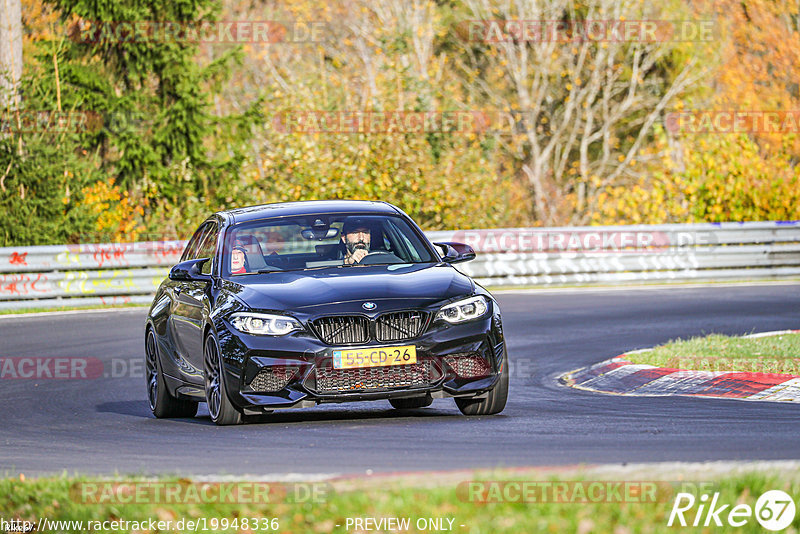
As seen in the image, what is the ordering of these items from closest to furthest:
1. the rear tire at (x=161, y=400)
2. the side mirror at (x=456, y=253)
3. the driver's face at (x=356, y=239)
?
1. the driver's face at (x=356, y=239)
2. the side mirror at (x=456, y=253)
3. the rear tire at (x=161, y=400)

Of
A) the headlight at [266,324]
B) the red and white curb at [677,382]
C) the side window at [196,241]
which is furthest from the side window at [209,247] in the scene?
the red and white curb at [677,382]

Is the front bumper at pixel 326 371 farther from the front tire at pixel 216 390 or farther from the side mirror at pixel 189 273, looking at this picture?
the side mirror at pixel 189 273

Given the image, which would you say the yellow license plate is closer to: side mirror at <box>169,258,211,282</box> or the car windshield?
the car windshield

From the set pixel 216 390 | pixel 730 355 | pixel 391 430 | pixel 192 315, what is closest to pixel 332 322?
pixel 391 430

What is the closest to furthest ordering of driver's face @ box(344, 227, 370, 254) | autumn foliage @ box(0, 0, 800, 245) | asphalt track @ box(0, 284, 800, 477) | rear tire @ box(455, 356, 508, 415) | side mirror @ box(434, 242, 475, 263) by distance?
asphalt track @ box(0, 284, 800, 477) < rear tire @ box(455, 356, 508, 415) < driver's face @ box(344, 227, 370, 254) < side mirror @ box(434, 242, 475, 263) < autumn foliage @ box(0, 0, 800, 245)

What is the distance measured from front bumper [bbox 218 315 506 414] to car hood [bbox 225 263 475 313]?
0.24m

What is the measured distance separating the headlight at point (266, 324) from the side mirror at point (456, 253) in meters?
1.85

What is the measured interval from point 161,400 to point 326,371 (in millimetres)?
2633

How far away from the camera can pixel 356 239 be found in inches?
424

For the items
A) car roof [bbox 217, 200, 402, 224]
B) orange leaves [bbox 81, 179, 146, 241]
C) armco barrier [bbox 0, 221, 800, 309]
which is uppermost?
car roof [bbox 217, 200, 402, 224]

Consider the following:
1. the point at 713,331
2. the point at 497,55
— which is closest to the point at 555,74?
the point at 497,55

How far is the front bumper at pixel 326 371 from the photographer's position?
9344 millimetres

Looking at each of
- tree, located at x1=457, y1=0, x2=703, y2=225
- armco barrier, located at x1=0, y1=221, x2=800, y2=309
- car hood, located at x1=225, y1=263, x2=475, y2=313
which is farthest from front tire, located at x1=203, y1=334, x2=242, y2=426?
tree, located at x1=457, y1=0, x2=703, y2=225

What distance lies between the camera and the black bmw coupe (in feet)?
30.7
